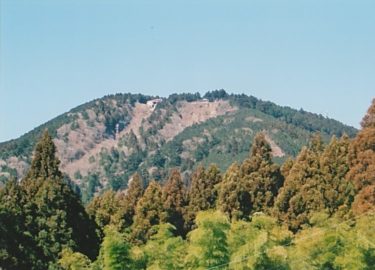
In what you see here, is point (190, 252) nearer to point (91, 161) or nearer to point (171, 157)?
point (171, 157)

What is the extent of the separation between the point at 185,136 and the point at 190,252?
17258 centimetres

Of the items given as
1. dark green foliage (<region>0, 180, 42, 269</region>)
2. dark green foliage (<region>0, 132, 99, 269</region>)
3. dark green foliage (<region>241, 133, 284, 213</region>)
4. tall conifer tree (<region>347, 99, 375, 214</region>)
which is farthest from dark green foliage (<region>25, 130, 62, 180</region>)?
tall conifer tree (<region>347, 99, 375, 214</region>)

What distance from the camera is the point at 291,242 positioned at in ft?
75.9

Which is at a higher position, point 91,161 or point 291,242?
point 91,161

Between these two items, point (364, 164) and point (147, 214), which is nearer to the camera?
point (364, 164)

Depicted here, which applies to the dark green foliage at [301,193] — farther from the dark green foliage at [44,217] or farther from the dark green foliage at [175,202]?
the dark green foliage at [44,217]

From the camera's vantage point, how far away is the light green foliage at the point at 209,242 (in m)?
19.5

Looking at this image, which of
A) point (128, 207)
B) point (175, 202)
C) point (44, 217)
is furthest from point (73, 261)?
point (128, 207)

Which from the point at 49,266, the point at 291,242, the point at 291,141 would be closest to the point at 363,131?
the point at 291,242

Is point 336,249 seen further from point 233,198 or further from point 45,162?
point 45,162

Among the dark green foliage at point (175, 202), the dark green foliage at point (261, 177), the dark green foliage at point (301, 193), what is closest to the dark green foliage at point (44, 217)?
the dark green foliage at point (175, 202)

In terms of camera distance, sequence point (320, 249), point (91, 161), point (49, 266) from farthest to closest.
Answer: point (91, 161), point (49, 266), point (320, 249)

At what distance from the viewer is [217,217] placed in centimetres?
1950

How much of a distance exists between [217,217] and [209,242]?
659 mm
